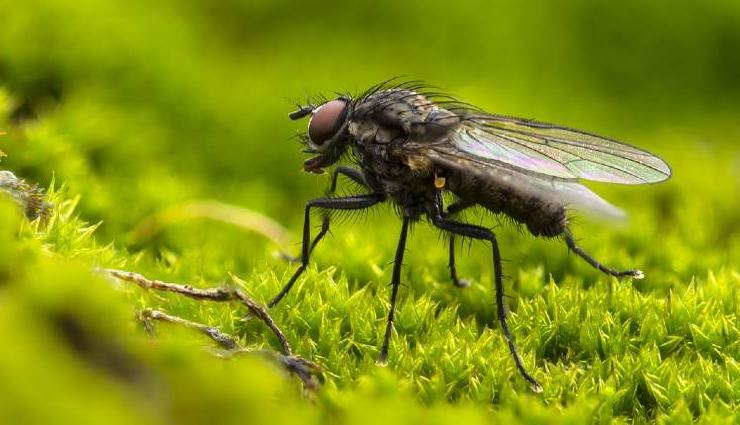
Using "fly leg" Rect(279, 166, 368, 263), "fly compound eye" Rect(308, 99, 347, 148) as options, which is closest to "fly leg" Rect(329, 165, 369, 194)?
"fly leg" Rect(279, 166, 368, 263)

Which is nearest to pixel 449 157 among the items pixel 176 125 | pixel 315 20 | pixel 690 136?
pixel 176 125

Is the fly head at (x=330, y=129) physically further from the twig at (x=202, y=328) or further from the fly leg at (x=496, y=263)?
the twig at (x=202, y=328)

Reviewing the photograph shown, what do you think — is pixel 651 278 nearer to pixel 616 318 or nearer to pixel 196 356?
pixel 616 318

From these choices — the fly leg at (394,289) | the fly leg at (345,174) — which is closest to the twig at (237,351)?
the fly leg at (394,289)

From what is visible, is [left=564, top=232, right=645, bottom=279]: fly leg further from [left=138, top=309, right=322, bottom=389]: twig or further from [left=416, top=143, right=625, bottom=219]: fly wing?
[left=138, top=309, right=322, bottom=389]: twig

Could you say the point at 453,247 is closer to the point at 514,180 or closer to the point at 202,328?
the point at 514,180

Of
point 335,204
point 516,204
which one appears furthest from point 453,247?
point 335,204
